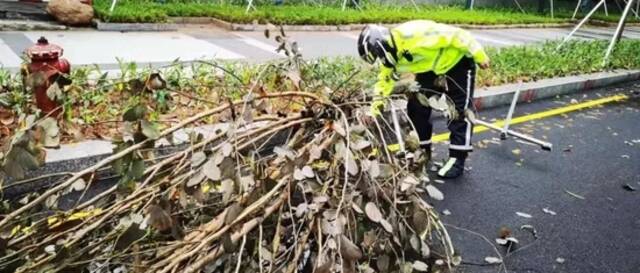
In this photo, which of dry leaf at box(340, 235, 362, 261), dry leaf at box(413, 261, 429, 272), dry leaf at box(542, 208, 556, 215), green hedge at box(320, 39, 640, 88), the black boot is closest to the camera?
dry leaf at box(340, 235, 362, 261)

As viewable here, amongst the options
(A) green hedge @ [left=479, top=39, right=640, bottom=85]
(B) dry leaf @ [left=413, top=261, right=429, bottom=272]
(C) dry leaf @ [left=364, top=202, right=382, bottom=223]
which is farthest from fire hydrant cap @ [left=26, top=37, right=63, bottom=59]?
(A) green hedge @ [left=479, top=39, right=640, bottom=85]

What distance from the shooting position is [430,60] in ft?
13.0

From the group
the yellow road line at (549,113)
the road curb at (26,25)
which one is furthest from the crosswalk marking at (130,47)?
the yellow road line at (549,113)

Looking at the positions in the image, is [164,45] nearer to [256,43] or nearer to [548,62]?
[256,43]

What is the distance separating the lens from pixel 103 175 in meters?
3.60

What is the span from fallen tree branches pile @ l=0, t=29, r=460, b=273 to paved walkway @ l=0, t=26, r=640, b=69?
4.62m

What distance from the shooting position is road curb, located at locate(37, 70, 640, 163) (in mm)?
3588

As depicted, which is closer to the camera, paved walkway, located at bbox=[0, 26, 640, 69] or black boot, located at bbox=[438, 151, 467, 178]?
black boot, located at bbox=[438, 151, 467, 178]

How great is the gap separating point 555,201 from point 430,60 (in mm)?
1320

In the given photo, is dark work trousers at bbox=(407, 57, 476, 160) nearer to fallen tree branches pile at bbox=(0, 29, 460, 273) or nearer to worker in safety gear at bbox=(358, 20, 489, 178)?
worker in safety gear at bbox=(358, 20, 489, 178)

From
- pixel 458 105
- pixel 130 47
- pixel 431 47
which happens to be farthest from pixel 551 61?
pixel 130 47

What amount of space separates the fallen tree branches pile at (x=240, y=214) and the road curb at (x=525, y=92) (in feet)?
4.74

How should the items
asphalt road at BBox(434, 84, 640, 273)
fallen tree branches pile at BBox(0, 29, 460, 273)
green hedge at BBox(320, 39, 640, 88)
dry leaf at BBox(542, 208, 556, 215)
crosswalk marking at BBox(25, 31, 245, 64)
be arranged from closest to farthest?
fallen tree branches pile at BBox(0, 29, 460, 273) < asphalt road at BBox(434, 84, 640, 273) < dry leaf at BBox(542, 208, 556, 215) < green hedge at BBox(320, 39, 640, 88) < crosswalk marking at BBox(25, 31, 245, 64)

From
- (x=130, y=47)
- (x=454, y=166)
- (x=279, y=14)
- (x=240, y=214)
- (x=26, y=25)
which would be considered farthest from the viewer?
(x=279, y=14)
